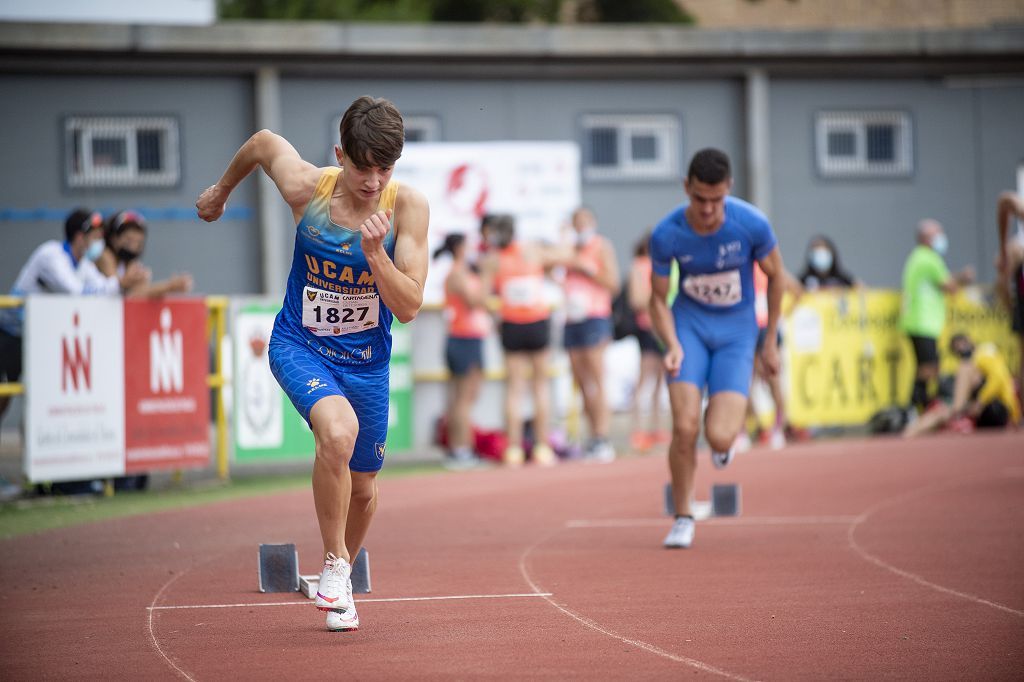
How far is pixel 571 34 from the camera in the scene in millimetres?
23422

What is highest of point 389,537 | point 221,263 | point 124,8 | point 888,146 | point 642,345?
point 124,8

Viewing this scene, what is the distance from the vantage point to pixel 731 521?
10.9 metres

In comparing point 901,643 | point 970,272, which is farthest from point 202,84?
point 901,643

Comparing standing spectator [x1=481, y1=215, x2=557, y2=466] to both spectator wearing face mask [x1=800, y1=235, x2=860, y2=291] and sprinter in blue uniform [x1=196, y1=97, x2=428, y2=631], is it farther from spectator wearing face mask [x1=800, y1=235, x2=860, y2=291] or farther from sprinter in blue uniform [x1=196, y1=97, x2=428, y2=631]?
sprinter in blue uniform [x1=196, y1=97, x2=428, y2=631]

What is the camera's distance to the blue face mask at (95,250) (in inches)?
523

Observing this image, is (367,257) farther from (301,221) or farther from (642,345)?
(642,345)

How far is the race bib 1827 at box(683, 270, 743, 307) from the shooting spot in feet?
31.3

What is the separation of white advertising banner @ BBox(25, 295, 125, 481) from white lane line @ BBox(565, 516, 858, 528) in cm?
415

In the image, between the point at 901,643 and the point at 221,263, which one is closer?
the point at 901,643

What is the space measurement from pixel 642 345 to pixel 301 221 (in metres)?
11.1

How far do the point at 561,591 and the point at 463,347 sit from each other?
8.35 metres

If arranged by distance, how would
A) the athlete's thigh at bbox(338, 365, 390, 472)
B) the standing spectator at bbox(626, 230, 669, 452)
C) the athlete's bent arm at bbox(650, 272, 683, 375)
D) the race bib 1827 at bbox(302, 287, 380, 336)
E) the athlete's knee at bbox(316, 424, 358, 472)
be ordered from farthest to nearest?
the standing spectator at bbox(626, 230, 669, 452) < the athlete's bent arm at bbox(650, 272, 683, 375) < the athlete's thigh at bbox(338, 365, 390, 472) < the race bib 1827 at bbox(302, 287, 380, 336) < the athlete's knee at bbox(316, 424, 358, 472)

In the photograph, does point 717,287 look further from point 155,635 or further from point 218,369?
point 218,369

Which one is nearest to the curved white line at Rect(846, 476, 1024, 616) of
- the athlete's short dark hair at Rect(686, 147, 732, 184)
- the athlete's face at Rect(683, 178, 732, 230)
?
the athlete's face at Rect(683, 178, 732, 230)
